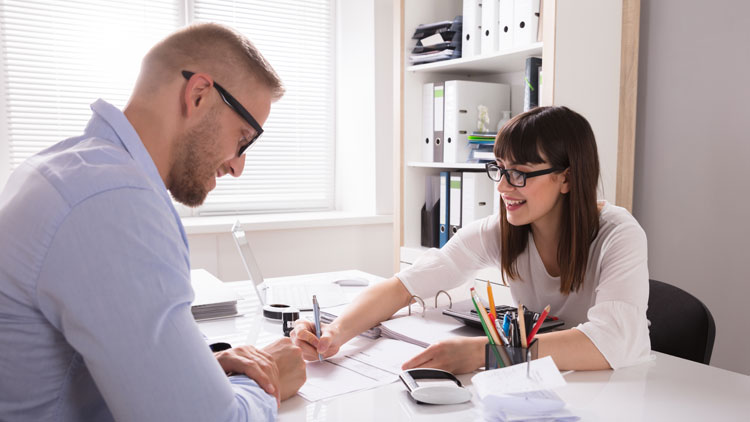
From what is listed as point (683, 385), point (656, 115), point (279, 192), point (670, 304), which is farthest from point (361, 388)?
point (279, 192)

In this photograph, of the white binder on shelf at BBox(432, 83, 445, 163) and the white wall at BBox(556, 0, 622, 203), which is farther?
the white binder on shelf at BBox(432, 83, 445, 163)

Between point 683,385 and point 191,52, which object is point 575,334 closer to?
point 683,385

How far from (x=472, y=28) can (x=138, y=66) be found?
6.34ft

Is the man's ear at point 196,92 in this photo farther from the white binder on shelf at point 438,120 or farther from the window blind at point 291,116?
the window blind at point 291,116

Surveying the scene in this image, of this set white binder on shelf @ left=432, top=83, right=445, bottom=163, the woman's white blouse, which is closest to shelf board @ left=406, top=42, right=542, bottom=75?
white binder on shelf @ left=432, top=83, right=445, bottom=163

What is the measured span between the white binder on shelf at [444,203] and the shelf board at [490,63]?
0.49 metres

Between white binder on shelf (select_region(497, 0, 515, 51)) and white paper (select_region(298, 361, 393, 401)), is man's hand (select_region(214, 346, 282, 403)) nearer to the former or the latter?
white paper (select_region(298, 361, 393, 401))

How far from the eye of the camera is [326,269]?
3492mm

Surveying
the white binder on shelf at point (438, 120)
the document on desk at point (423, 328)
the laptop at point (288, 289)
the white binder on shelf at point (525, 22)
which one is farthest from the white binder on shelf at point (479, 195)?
the document on desk at point (423, 328)

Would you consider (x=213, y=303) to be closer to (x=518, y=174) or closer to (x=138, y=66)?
(x=518, y=174)

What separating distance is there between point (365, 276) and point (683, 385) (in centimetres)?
123

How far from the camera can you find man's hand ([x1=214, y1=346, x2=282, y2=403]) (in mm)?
983

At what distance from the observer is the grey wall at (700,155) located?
2.04m

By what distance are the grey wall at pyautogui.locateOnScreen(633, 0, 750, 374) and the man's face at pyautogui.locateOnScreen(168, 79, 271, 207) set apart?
1745 mm
